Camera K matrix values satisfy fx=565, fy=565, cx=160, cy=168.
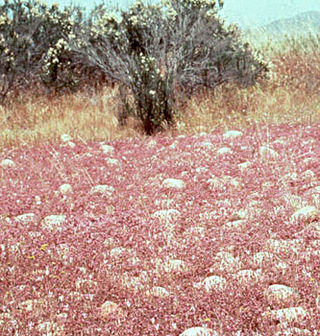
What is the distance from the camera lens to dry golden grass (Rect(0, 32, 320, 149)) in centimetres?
924

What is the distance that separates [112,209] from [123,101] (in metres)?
4.89

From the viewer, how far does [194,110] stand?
1014 centimetres

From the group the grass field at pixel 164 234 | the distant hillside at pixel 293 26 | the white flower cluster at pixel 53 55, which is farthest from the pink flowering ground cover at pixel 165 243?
the distant hillside at pixel 293 26

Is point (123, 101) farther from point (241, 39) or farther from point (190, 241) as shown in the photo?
point (190, 241)

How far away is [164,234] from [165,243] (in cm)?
14

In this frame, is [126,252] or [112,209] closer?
[126,252]

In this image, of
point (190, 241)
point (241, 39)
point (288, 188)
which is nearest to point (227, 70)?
point (241, 39)

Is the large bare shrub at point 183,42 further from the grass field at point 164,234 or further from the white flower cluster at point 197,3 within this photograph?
the grass field at point 164,234

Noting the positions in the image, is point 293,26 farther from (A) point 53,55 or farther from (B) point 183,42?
(A) point 53,55

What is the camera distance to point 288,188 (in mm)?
5172

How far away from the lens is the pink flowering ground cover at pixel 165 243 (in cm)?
302

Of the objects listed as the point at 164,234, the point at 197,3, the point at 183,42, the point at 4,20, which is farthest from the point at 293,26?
the point at 164,234

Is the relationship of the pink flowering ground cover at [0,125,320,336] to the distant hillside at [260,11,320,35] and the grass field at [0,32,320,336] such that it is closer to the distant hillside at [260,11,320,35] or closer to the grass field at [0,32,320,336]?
the grass field at [0,32,320,336]

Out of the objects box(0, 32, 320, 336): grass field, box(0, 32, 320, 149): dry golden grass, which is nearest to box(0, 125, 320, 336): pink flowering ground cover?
box(0, 32, 320, 336): grass field
